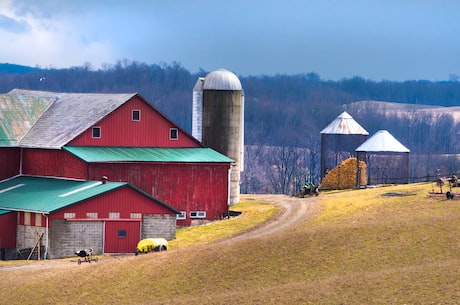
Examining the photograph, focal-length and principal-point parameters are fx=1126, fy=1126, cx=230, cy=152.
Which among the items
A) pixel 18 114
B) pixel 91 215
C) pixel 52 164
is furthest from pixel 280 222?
pixel 18 114

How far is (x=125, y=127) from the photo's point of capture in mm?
72812

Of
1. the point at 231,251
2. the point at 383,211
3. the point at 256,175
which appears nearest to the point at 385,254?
the point at 231,251

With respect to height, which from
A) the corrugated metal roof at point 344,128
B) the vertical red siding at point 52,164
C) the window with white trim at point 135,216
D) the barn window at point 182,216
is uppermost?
the corrugated metal roof at point 344,128

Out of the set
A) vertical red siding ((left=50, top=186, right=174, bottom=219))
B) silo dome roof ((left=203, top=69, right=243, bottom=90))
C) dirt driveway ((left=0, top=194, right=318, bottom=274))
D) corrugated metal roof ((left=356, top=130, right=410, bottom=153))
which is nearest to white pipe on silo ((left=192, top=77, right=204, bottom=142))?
silo dome roof ((left=203, top=69, right=243, bottom=90))

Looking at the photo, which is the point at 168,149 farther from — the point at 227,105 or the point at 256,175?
the point at 256,175

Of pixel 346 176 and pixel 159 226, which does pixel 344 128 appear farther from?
pixel 159 226

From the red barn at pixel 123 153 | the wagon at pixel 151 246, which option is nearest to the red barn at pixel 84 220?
the wagon at pixel 151 246

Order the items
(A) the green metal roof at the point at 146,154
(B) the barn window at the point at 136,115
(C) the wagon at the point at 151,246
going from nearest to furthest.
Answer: (C) the wagon at the point at 151,246 → (A) the green metal roof at the point at 146,154 → (B) the barn window at the point at 136,115

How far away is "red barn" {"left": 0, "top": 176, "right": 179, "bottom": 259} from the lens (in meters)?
60.5

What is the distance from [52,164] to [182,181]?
848 cm

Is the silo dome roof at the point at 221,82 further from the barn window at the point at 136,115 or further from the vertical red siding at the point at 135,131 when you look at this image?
the barn window at the point at 136,115

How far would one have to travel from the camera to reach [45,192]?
66562mm

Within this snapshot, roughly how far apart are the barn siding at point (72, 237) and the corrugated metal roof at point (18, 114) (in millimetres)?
16004

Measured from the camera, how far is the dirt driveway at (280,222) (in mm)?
56000
